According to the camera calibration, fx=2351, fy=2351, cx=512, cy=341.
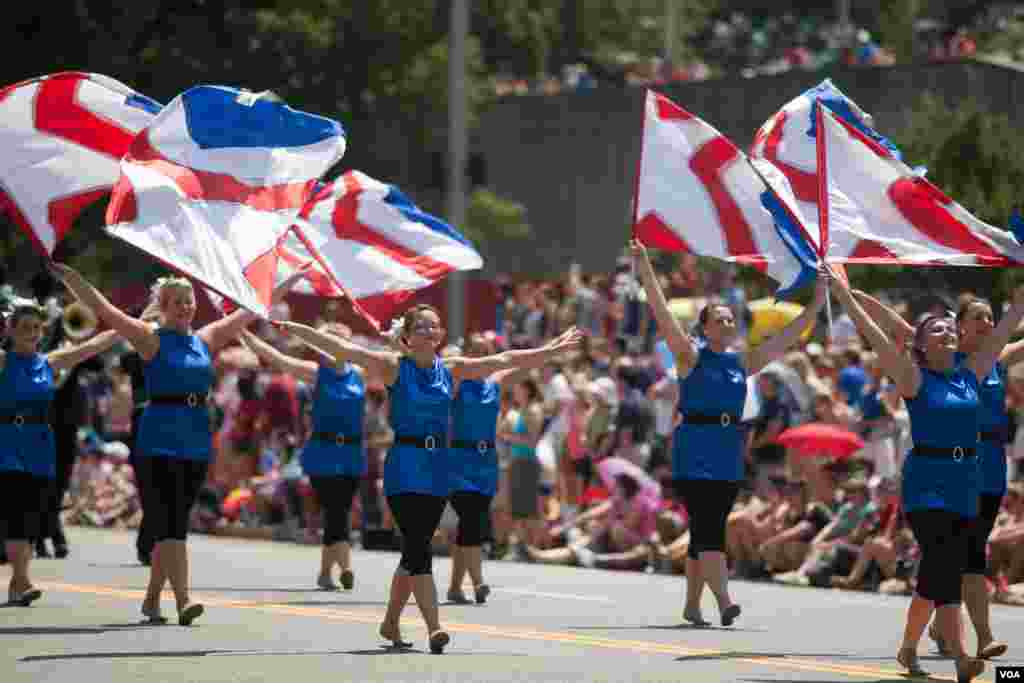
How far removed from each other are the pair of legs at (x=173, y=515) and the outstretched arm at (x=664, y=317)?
9.82 ft

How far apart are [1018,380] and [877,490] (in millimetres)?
1515

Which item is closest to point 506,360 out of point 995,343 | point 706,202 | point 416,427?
point 416,427

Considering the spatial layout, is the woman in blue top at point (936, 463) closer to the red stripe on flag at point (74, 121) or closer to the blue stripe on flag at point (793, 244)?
the blue stripe on flag at point (793, 244)

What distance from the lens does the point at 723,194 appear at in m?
16.1

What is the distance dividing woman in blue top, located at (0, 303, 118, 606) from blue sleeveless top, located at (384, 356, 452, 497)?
304 cm

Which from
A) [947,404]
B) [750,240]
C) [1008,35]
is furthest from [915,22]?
[947,404]

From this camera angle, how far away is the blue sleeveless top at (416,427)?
13336mm

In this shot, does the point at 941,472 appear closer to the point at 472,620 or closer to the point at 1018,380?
the point at 472,620

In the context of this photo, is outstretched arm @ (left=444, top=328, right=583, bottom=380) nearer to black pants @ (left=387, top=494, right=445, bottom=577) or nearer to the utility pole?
black pants @ (left=387, top=494, right=445, bottom=577)

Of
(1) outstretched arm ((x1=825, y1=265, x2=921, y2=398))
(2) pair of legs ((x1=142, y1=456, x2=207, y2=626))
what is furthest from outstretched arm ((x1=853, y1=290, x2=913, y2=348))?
(2) pair of legs ((x1=142, y1=456, x2=207, y2=626))

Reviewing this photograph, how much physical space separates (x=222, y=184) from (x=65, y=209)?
1.22 metres

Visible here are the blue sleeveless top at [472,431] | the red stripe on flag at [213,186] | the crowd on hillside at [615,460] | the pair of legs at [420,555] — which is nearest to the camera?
the pair of legs at [420,555]

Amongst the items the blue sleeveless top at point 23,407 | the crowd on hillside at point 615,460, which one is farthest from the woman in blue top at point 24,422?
the crowd on hillside at point 615,460

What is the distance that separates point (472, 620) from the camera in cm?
1576
